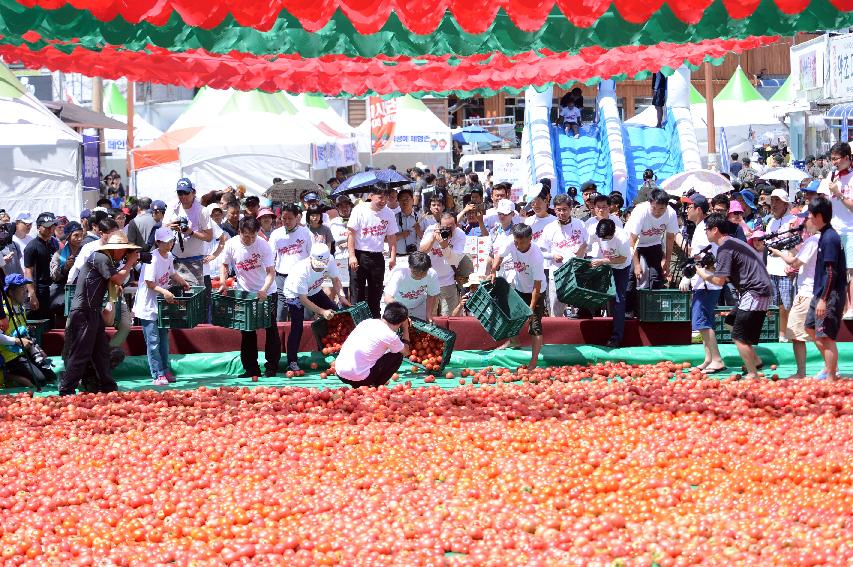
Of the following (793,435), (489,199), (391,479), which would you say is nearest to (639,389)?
(793,435)

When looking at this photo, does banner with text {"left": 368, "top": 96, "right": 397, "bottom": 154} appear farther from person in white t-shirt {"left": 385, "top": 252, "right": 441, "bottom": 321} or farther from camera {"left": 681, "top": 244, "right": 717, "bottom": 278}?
camera {"left": 681, "top": 244, "right": 717, "bottom": 278}

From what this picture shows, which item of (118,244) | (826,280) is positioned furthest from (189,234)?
(826,280)

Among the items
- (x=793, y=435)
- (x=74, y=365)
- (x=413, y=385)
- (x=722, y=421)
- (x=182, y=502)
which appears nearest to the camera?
(x=182, y=502)

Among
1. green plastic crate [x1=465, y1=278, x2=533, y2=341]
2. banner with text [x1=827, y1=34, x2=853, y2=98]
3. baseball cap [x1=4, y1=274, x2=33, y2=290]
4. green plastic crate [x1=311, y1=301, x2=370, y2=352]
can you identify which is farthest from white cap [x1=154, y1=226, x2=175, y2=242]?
banner with text [x1=827, y1=34, x2=853, y2=98]

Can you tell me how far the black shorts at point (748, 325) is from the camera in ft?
36.5

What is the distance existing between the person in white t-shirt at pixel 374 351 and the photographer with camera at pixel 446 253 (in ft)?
7.39

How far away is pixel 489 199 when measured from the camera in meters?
29.2

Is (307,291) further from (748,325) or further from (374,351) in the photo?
(748,325)

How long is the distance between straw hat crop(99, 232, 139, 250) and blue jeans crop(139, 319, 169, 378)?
1064mm

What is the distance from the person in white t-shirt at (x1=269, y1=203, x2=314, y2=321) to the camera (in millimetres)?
13320

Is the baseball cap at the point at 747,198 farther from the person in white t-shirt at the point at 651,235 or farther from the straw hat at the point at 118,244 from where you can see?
the straw hat at the point at 118,244

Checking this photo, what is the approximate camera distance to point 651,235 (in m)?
13.6

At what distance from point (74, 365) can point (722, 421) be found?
581 centimetres

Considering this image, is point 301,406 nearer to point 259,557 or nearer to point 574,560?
point 259,557
